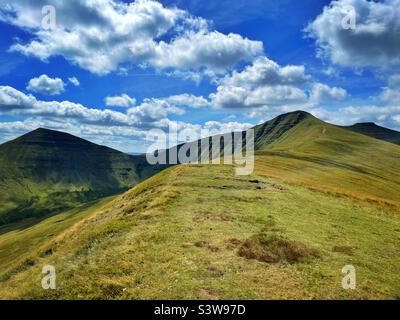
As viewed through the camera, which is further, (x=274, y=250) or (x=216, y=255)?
(x=274, y=250)

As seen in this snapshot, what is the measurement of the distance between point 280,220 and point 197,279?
1755 cm

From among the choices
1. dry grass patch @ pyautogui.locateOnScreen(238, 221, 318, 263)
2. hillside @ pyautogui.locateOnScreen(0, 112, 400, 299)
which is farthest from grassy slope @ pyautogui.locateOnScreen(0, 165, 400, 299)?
dry grass patch @ pyautogui.locateOnScreen(238, 221, 318, 263)

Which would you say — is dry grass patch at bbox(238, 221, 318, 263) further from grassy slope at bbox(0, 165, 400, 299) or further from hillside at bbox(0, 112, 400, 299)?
grassy slope at bbox(0, 165, 400, 299)

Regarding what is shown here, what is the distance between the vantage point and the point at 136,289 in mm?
20312

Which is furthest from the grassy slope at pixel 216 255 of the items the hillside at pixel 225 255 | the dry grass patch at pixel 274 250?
the dry grass patch at pixel 274 250

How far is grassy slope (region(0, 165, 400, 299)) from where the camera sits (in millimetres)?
20438

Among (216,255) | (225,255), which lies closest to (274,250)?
(225,255)

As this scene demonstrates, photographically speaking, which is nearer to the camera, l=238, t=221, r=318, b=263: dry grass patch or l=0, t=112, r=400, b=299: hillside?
l=0, t=112, r=400, b=299: hillside

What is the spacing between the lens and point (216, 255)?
25.5m

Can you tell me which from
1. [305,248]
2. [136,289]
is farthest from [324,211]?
[136,289]

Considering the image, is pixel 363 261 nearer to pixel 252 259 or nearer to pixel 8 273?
pixel 252 259

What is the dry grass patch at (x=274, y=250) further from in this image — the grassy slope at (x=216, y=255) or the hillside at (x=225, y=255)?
the grassy slope at (x=216, y=255)

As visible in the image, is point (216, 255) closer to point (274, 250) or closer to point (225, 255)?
point (225, 255)

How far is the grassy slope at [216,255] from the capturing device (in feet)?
67.1
